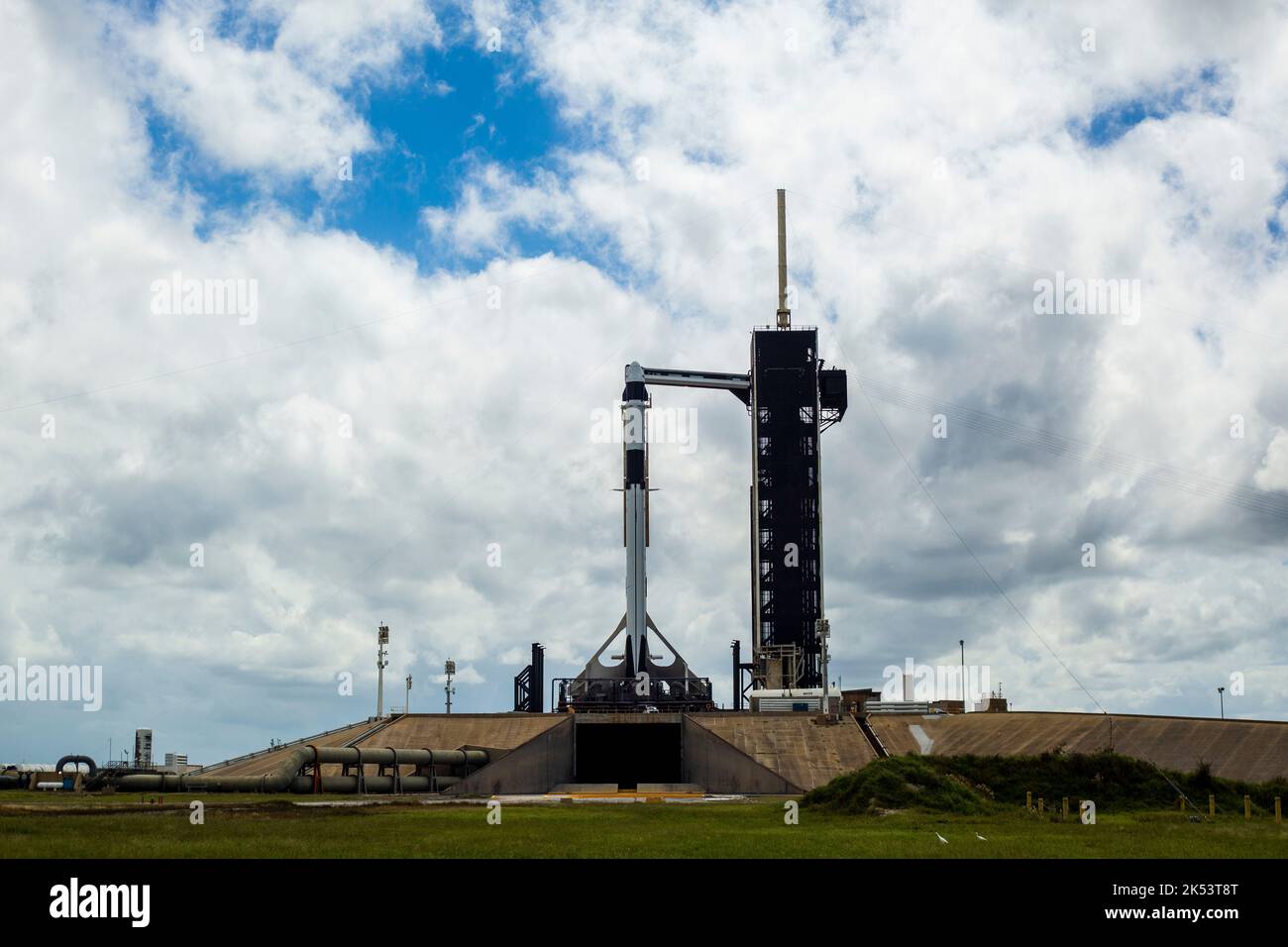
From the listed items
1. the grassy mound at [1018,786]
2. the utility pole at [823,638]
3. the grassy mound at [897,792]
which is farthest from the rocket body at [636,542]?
the grassy mound at [897,792]

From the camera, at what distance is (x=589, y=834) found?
3478cm

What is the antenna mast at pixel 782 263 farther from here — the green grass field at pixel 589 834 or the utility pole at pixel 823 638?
the green grass field at pixel 589 834

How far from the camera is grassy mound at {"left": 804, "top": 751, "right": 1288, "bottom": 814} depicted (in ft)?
164

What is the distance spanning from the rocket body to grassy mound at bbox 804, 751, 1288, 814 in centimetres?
5033

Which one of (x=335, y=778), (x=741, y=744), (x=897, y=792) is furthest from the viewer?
(x=741, y=744)

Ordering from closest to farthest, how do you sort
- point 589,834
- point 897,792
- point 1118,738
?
point 589,834 < point 897,792 < point 1118,738

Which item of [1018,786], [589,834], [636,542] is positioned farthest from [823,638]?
[589,834]

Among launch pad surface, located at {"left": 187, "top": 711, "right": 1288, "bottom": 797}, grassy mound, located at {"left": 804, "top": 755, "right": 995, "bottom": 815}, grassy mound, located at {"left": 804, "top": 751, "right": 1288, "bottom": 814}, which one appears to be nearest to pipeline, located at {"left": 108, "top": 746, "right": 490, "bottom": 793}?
launch pad surface, located at {"left": 187, "top": 711, "right": 1288, "bottom": 797}

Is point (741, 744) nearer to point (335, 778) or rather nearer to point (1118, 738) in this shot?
point (1118, 738)

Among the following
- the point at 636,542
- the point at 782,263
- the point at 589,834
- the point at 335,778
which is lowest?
the point at 335,778

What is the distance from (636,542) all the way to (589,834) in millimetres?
76880

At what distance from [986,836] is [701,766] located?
46730 mm

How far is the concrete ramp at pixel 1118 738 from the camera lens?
67.2m

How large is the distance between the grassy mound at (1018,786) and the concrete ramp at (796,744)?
42.9 feet
